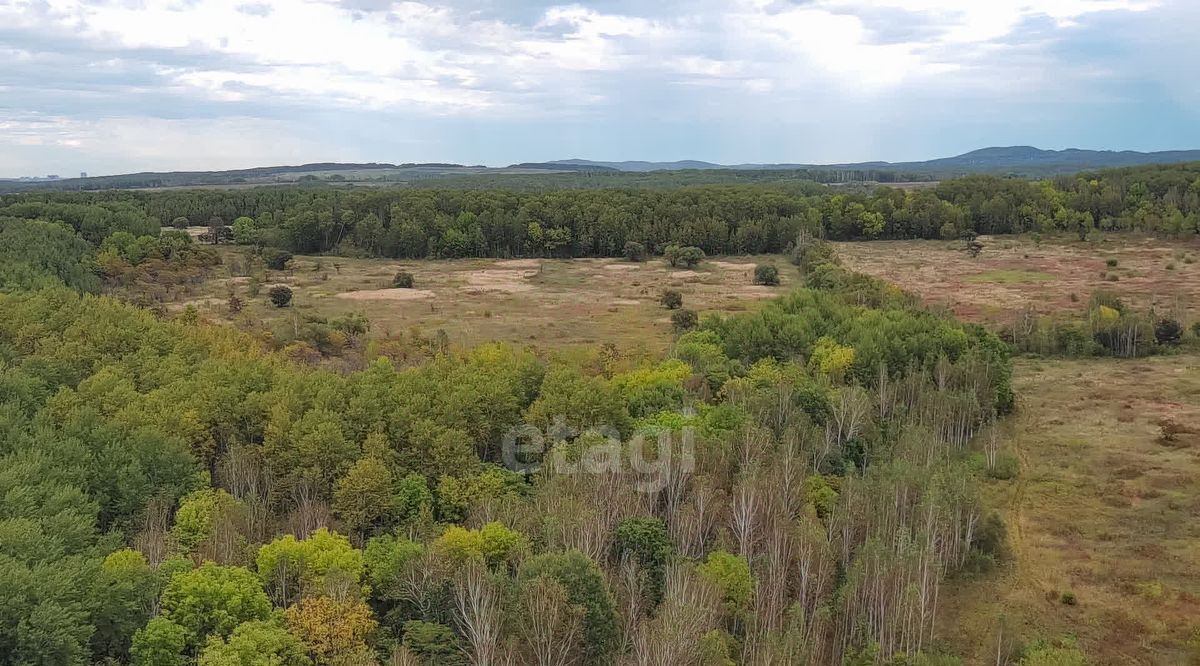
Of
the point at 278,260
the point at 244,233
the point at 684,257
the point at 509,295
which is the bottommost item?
the point at 509,295

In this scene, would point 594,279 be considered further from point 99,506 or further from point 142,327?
point 99,506

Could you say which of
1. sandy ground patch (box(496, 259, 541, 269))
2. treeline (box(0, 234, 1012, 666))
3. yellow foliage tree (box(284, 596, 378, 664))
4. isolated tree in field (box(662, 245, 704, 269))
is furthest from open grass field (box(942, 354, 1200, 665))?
sandy ground patch (box(496, 259, 541, 269))

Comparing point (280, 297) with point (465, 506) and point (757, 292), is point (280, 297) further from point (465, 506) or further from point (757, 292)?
point (465, 506)

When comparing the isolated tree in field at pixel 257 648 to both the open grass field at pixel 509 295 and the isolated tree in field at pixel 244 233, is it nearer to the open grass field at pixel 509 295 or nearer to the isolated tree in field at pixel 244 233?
the open grass field at pixel 509 295

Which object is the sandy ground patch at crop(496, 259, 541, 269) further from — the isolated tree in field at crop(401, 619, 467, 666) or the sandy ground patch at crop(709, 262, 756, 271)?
the isolated tree in field at crop(401, 619, 467, 666)

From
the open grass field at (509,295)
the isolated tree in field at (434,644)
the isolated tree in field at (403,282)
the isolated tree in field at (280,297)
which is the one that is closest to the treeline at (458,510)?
the isolated tree in field at (434,644)

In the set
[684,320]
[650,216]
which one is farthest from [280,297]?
[650,216]
